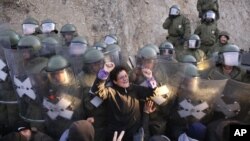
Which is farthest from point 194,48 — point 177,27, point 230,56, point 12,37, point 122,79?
point 122,79

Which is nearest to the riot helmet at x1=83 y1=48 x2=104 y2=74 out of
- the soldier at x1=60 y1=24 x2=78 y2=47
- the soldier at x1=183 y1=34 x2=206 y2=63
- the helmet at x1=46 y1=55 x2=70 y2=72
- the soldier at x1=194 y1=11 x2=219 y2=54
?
the helmet at x1=46 y1=55 x2=70 y2=72

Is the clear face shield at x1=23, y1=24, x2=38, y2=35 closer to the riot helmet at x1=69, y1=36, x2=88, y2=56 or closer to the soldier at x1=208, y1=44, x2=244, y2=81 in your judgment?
the riot helmet at x1=69, y1=36, x2=88, y2=56

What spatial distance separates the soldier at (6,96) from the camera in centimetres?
656

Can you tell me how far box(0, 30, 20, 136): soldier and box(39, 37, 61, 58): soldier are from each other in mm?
443

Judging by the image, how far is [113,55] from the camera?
261 inches

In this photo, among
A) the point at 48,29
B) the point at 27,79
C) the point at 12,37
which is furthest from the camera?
the point at 48,29

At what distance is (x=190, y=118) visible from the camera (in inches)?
233

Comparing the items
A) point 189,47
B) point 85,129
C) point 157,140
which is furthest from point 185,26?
point 85,129

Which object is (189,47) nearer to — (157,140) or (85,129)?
(157,140)

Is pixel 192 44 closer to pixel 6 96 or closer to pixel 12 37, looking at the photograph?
pixel 12 37

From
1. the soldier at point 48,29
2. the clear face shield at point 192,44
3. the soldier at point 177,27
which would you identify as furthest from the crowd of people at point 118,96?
the soldier at point 177,27

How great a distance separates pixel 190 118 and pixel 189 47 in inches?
149

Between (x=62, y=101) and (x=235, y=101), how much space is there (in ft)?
7.54

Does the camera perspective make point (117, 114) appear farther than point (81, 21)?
No
